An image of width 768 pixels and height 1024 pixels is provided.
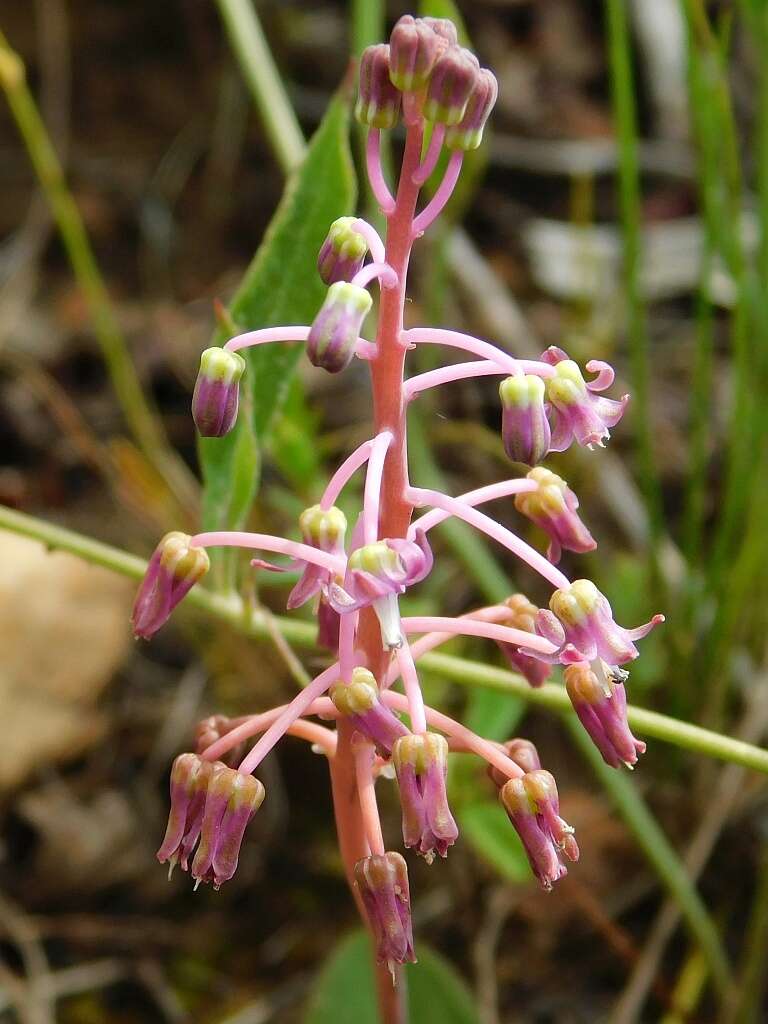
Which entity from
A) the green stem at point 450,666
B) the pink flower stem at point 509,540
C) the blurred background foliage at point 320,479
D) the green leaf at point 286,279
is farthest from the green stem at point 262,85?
the pink flower stem at point 509,540

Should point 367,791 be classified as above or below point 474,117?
below

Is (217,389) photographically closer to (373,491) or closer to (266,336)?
(266,336)

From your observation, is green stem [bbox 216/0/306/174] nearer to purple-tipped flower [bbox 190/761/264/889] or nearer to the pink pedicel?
the pink pedicel

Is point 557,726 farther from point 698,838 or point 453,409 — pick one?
point 453,409

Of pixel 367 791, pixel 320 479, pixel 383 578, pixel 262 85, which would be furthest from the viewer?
pixel 320 479

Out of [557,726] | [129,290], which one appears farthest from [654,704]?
[129,290]

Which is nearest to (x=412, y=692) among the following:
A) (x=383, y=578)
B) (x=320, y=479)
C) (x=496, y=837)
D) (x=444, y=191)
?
(x=383, y=578)

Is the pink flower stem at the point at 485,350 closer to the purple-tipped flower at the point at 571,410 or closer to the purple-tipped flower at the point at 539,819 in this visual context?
the purple-tipped flower at the point at 571,410
